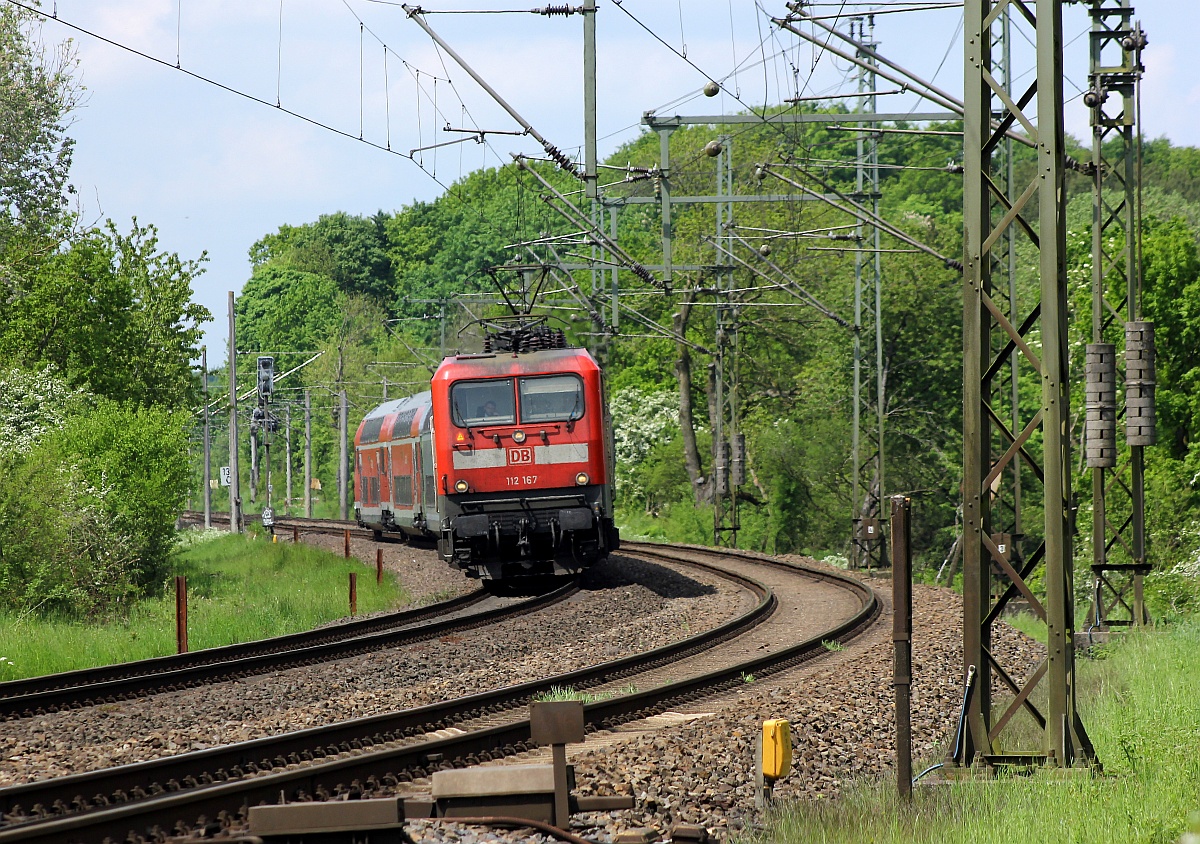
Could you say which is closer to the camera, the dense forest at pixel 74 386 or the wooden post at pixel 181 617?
the wooden post at pixel 181 617

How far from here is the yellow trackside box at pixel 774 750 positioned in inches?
291

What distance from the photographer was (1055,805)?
7.04m

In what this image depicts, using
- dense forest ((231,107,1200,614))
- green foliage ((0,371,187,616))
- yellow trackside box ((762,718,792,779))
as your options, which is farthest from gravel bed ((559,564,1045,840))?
green foliage ((0,371,187,616))

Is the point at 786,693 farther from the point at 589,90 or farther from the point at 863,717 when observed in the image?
the point at 589,90

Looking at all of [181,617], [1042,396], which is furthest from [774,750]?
[181,617]

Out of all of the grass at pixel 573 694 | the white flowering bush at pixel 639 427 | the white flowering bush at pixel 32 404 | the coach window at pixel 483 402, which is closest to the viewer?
the grass at pixel 573 694

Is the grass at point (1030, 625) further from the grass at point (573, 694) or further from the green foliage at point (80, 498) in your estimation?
the green foliage at point (80, 498)

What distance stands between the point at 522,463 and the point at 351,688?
Answer: 24.5 ft

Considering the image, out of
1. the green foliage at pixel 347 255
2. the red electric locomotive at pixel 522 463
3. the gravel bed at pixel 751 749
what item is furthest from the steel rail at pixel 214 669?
the green foliage at pixel 347 255

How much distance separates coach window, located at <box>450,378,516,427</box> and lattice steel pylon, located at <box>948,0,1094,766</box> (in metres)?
11.6

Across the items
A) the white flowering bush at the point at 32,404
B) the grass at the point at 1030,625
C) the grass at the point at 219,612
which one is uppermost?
the white flowering bush at the point at 32,404

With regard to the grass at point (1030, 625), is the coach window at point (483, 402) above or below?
above

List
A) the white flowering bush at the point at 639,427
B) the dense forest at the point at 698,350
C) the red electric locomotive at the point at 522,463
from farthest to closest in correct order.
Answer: the white flowering bush at the point at 639,427 < the dense forest at the point at 698,350 < the red electric locomotive at the point at 522,463

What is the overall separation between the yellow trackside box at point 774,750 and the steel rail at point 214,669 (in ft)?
23.1
